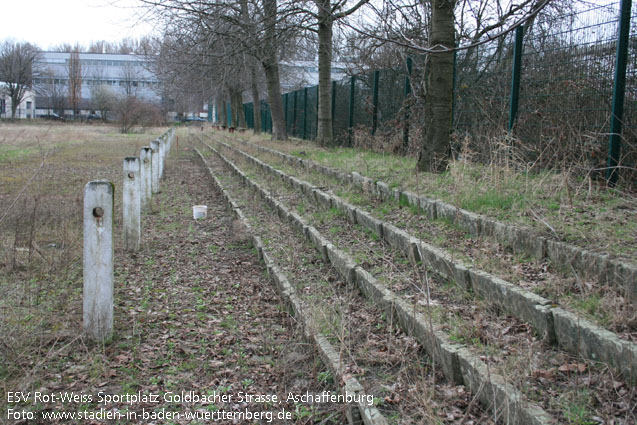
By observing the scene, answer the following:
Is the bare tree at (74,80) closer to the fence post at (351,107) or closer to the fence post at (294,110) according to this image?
the fence post at (294,110)

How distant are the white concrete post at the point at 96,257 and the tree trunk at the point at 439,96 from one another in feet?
16.2

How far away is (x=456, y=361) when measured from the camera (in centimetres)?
305

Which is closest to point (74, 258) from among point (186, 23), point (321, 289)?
point (321, 289)

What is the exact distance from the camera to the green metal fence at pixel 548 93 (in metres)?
6.21

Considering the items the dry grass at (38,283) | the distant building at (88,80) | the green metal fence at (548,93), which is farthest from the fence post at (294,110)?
the distant building at (88,80)

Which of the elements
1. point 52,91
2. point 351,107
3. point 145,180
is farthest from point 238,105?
point 52,91

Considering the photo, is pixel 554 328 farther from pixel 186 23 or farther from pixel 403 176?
pixel 186 23

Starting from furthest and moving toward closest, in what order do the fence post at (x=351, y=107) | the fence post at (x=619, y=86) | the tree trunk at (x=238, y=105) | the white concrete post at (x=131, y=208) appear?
1. the tree trunk at (x=238, y=105)
2. the fence post at (x=351, y=107)
3. the white concrete post at (x=131, y=208)
4. the fence post at (x=619, y=86)

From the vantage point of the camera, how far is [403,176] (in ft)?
25.4

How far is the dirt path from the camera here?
3291mm

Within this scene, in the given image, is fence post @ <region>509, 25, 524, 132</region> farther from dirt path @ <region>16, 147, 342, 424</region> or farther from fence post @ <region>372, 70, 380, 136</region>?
fence post @ <region>372, 70, 380, 136</region>

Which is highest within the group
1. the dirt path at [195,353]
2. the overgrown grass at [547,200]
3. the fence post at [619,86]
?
the fence post at [619,86]

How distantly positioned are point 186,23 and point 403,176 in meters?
7.92

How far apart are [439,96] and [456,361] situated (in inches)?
217
